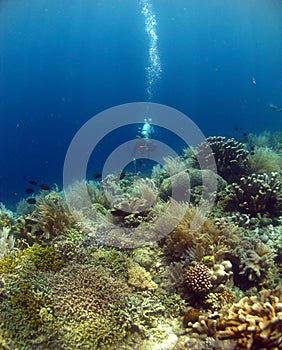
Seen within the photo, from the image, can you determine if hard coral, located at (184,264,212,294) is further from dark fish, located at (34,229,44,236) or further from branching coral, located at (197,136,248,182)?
branching coral, located at (197,136,248,182)

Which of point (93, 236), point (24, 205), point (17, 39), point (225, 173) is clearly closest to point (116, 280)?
point (93, 236)

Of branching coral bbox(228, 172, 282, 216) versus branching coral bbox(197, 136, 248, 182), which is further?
branching coral bbox(197, 136, 248, 182)

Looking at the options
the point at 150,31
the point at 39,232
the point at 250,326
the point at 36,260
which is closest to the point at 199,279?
the point at 250,326

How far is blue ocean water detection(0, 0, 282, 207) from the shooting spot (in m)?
80.2

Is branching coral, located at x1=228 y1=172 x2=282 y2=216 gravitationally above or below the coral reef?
above

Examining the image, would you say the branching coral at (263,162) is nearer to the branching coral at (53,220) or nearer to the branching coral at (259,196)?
the branching coral at (259,196)

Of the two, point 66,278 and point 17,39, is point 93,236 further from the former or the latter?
point 17,39

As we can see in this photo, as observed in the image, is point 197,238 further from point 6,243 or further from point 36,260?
point 6,243

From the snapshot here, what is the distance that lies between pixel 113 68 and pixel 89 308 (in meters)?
143

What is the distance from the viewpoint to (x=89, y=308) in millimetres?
4578

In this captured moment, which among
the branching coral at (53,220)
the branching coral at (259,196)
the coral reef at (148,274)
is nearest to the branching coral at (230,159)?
the coral reef at (148,274)

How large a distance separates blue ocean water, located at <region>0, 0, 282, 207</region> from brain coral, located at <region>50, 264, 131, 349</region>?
53753mm

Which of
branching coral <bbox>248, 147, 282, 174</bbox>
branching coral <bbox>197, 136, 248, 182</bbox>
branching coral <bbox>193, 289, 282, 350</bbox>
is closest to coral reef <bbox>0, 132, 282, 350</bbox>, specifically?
branching coral <bbox>193, 289, 282, 350</bbox>

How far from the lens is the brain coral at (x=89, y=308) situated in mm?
4301
